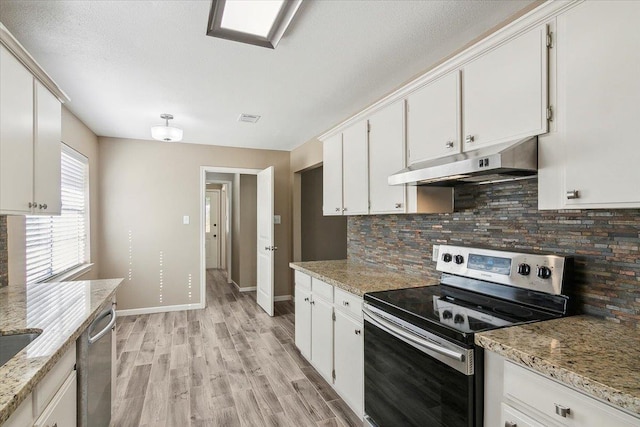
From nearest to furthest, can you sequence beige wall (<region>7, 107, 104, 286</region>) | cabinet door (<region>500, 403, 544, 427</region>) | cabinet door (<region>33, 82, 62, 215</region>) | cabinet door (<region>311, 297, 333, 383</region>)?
cabinet door (<region>500, 403, 544, 427</region>)
cabinet door (<region>33, 82, 62, 215</region>)
beige wall (<region>7, 107, 104, 286</region>)
cabinet door (<region>311, 297, 333, 383</region>)

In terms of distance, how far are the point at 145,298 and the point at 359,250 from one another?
312 cm

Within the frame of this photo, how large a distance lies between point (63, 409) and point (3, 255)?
4.95ft

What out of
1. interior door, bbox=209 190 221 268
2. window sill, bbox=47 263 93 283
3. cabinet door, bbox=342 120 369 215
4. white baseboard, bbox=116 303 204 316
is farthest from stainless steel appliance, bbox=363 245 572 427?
interior door, bbox=209 190 221 268

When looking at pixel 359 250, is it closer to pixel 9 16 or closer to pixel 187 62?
pixel 187 62

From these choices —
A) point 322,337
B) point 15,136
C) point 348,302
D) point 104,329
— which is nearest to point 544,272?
point 348,302

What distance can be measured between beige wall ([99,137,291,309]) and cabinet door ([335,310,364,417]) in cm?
308

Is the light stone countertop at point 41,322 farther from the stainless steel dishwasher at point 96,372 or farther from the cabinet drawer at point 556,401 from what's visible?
the cabinet drawer at point 556,401

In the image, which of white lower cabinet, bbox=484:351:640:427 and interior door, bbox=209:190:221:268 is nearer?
white lower cabinet, bbox=484:351:640:427

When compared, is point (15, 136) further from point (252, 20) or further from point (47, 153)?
point (252, 20)

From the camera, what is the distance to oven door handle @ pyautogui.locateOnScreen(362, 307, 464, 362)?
1332 millimetres

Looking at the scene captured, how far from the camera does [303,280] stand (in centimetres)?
303

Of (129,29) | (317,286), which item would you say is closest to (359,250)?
(317,286)

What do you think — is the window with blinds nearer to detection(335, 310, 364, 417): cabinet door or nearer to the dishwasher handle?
the dishwasher handle

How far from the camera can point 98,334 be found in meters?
1.61
